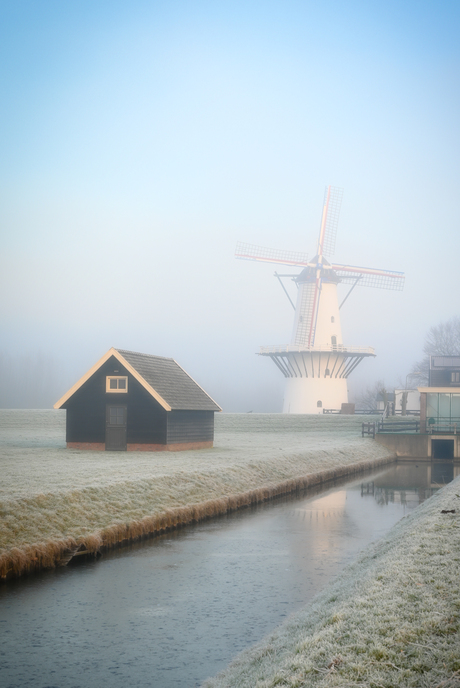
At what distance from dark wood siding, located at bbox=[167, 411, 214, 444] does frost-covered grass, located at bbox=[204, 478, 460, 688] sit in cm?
1678

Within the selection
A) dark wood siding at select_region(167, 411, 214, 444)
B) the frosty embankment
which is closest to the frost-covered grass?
the frosty embankment

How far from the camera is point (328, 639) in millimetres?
5395

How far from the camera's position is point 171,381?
26.1 m

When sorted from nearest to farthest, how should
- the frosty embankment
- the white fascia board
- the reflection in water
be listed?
the reflection in water < the frosty embankment < the white fascia board

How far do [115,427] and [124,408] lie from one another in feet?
2.57

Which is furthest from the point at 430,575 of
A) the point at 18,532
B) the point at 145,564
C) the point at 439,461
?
the point at 439,461

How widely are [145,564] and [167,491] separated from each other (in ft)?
14.2

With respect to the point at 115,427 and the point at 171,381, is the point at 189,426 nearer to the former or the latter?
the point at 171,381

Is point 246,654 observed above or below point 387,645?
below

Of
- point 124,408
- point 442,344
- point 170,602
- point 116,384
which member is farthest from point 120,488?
point 442,344

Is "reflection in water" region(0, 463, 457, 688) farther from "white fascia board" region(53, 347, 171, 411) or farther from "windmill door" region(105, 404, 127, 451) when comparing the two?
"windmill door" region(105, 404, 127, 451)

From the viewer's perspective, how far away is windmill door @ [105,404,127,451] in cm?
2437

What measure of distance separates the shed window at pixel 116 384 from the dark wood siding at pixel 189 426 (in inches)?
77.5

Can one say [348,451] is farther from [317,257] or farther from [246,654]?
Result: [317,257]
